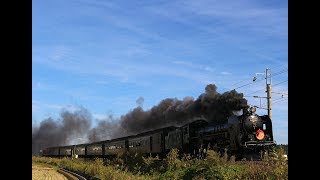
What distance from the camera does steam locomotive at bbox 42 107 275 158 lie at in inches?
1026

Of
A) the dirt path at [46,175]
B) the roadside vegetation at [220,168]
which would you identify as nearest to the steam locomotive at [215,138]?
the roadside vegetation at [220,168]

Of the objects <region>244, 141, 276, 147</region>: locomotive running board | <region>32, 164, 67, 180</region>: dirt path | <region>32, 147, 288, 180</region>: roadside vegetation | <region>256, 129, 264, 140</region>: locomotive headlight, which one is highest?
<region>256, 129, 264, 140</region>: locomotive headlight

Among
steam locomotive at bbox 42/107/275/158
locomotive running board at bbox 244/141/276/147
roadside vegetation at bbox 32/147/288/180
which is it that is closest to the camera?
roadside vegetation at bbox 32/147/288/180

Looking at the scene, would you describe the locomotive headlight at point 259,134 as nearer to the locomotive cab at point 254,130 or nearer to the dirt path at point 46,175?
Result: the locomotive cab at point 254,130

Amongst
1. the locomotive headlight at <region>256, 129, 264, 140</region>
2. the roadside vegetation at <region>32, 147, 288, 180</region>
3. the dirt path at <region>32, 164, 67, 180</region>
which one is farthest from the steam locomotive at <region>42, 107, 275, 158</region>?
the dirt path at <region>32, 164, 67, 180</region>

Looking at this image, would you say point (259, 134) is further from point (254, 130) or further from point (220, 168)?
point (220, 168)

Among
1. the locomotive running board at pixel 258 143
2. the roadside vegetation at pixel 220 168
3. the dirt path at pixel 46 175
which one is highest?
the locomotive running board at pixel 258 143

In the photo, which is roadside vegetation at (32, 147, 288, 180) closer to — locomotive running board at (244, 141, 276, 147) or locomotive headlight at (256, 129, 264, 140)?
locomotive running board at (244, 141, 276, 147)

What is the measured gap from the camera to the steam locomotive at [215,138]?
26.1 metres

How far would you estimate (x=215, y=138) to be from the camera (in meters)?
28.0
